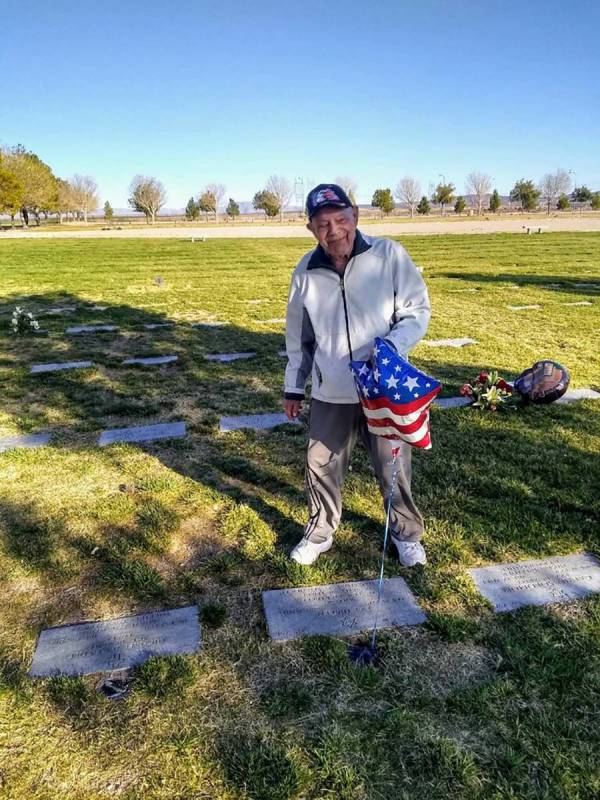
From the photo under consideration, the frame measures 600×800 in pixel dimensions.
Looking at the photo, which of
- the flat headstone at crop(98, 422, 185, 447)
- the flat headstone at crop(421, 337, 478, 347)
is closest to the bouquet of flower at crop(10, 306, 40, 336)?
the flat headstone at crop(98, 422, 185, 447)

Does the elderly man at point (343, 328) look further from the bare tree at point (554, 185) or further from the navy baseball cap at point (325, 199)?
the bare tree at point (554, 185)

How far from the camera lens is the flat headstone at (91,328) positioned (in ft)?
27.9

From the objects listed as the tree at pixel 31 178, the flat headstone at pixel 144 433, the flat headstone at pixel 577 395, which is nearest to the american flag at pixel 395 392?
the flat headstone at pixel 144 433

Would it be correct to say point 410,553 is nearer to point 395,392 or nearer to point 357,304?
point 395,392

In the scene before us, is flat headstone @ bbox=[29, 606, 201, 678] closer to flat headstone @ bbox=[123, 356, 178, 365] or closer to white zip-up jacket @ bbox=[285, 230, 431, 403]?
white zip-up jacket @ bbox=[285, 230, 431, 403]

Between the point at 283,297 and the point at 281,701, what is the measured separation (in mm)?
9974

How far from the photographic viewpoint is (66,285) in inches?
530

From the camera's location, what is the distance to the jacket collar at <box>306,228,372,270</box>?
8.15 ft

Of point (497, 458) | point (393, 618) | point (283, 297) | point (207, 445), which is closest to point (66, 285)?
point (283, 297)

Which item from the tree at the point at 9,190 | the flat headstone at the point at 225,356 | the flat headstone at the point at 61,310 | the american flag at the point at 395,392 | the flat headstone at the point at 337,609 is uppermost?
the tree at the point at 9,190

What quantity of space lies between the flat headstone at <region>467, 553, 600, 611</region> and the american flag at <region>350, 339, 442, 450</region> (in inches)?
34.1

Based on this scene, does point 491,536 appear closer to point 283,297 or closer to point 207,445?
point 207,445

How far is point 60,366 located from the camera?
6.60m

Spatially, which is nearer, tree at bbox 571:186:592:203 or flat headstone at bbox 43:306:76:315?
flat headstone at bbox 43:306:76:315
